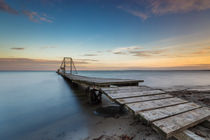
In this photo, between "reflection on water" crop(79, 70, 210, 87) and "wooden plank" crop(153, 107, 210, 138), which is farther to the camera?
"reflection on water" crop(79, 70, 210, 87)

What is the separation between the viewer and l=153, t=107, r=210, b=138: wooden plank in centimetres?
138

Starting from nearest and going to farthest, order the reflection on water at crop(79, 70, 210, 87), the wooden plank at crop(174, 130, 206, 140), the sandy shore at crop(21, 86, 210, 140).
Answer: the wooden plank at crop(174, 130, 206, 140)
the sandy shore at crop(21, 86, 210, 140)
the reflection on water at crop(79, 70, 210, 87)

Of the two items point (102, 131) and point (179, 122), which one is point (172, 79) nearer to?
point (102, 131)

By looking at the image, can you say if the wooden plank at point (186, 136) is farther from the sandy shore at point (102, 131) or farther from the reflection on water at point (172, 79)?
the reflection on water at point (172, 79)

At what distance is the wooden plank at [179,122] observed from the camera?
1.38m

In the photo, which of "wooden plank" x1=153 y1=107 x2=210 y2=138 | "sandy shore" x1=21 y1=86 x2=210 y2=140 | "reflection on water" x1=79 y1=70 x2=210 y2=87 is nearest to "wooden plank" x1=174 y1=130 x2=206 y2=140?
"wooden plank" x1=153 y1=107 x2=210 y2=138

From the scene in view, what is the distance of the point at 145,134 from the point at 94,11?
15.0m

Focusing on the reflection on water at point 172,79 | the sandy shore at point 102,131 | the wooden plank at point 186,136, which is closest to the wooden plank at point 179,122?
the wooden plank at point 186,136

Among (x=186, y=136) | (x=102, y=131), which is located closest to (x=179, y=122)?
(x=186, y=136)

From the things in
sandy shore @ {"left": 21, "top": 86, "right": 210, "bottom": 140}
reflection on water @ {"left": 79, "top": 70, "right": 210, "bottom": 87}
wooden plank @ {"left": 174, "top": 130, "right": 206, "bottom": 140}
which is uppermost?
wooden plank @ {"left": 174, "top": 130, "right": 206, "bottom": 140}

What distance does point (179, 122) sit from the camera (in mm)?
1582

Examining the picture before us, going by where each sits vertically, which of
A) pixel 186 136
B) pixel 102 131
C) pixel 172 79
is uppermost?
pixel 186 136

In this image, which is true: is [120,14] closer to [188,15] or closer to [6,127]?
[188,15]

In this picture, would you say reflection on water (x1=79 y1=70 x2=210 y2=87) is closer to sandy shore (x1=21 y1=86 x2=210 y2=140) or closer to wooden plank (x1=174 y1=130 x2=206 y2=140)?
sandy shore (x1=21 y1=86 x2=210 y2=140)
